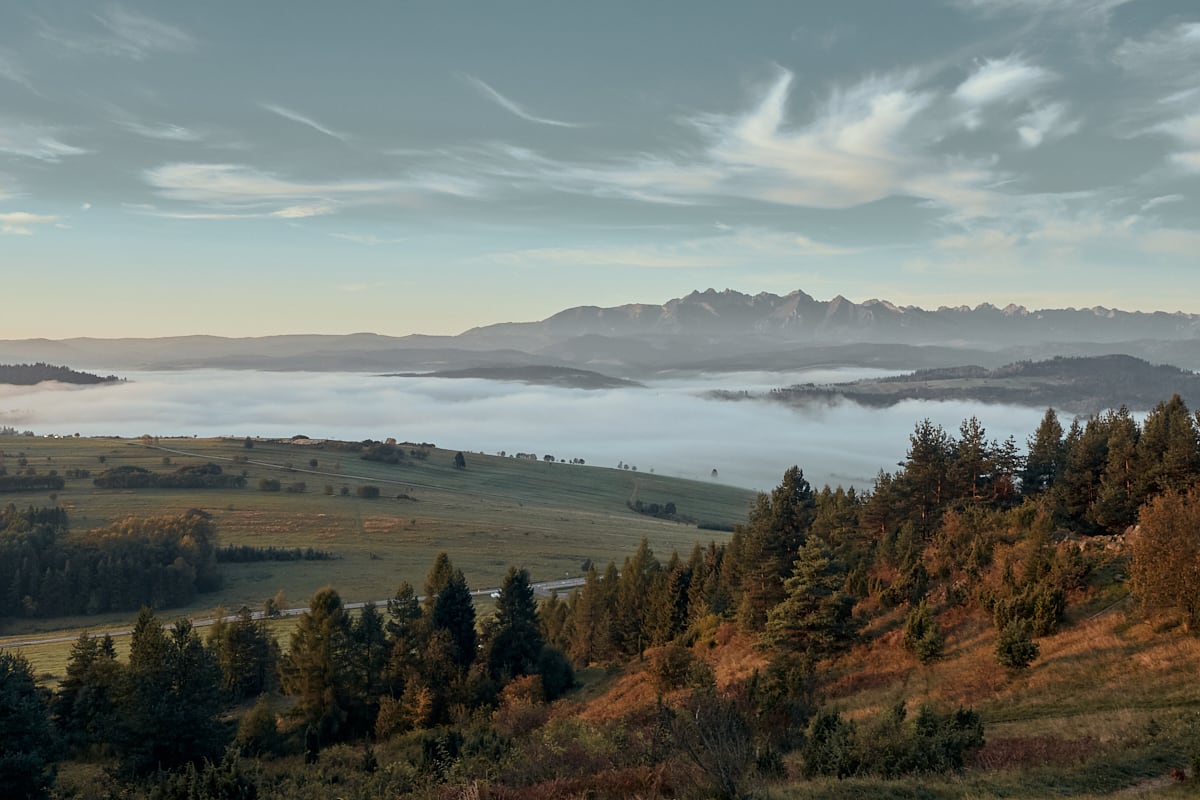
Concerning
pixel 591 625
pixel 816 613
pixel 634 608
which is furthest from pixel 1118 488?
pixel 591 625

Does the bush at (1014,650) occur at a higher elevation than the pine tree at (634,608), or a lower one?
higher

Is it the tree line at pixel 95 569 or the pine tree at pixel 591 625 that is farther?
the tree line at pixel 95 569

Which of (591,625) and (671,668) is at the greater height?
(671,668)

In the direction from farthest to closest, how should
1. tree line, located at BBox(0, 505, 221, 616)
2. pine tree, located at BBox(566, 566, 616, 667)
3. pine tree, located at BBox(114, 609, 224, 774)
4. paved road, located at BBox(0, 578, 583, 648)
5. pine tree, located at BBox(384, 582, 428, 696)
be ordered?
1. tree line, located at BBox(0, 505, 221, 616)
2. paved road, located at BBox(0, 578, 583, 648)
3. pine tree, located at BBox(566, 566, 616, 667)
4. pine tree, located at BBox(384, 582, 428, 696)
5. pine tree, located at BBox(114, 609, 224, 774)

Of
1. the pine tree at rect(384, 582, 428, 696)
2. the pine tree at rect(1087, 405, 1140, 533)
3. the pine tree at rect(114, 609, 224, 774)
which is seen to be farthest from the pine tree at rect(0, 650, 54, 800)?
the pine tree at rect(1087, 405, 1140, 533)

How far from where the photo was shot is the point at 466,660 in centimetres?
6812

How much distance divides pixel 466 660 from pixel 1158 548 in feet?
188

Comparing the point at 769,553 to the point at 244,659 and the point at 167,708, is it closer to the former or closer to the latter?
the point at 167,708

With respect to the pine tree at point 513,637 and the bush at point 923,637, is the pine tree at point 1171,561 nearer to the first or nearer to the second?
the bush at point 923,637

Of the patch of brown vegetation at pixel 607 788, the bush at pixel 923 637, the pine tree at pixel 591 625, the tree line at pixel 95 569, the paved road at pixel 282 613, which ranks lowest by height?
the paved road at pixel 282 613

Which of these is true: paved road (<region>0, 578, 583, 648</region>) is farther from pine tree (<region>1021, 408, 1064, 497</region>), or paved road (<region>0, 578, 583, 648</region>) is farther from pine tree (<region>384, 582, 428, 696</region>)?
pine tree (<region>1021, 408, 1064, 497</region>)

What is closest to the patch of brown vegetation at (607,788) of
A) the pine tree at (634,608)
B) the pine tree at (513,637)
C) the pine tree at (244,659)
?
the pine tree at (513,637)

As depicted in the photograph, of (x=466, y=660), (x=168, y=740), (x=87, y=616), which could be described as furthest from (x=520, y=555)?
(x=168, y=740)

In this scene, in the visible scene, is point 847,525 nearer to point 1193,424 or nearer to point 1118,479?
point 1118,479
